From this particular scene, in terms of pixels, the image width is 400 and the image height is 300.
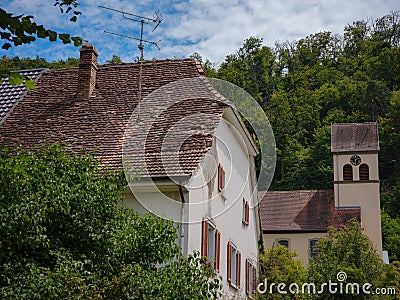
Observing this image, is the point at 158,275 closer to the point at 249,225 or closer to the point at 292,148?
the point at 249,225

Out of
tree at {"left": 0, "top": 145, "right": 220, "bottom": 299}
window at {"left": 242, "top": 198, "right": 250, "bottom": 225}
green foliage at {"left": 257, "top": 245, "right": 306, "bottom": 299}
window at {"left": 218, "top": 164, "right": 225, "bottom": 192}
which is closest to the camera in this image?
tree at {"left": 0, "top": 145, "right": 220, "bottom": 299}

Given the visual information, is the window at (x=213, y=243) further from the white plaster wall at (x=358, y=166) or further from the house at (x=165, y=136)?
the white plaster wall at (x=358, y=166)

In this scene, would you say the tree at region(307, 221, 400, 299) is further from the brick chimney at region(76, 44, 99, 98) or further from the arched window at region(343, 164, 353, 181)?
the arched window at region(343, 164, 353, 181)

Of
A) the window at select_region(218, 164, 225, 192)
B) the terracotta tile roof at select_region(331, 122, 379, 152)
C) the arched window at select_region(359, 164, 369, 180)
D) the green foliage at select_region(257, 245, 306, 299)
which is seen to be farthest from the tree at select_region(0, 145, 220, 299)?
the terracotta tile roof at select_region(331, 122, 379, 152)

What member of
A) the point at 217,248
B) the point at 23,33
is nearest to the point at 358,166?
the point at 217,248

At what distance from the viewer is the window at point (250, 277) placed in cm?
2325

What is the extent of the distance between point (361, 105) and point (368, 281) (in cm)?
5407

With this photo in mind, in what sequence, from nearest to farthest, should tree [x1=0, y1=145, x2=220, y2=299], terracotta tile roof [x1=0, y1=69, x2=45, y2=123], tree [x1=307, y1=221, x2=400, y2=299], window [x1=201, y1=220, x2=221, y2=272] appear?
tree [x1=0, y1=145, x2=220, y2=299] → window [x1=201, y1=220, x2=221, y2=272] → terracotta tile roof [x1=0, y1=69, x2=45, y2=123] → tree [x1=307, y1=221, x2=400, y2=299]

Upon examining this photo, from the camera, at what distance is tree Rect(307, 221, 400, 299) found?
24.8 metres

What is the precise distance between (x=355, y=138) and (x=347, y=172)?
3.04 metres

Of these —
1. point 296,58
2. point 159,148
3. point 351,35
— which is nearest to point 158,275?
point 159,148

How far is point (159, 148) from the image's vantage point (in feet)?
52.3

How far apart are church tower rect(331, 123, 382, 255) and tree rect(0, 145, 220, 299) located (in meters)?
37.0

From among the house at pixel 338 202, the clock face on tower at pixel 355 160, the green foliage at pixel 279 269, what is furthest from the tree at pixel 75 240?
the clock face on tower at pixel 355 160
